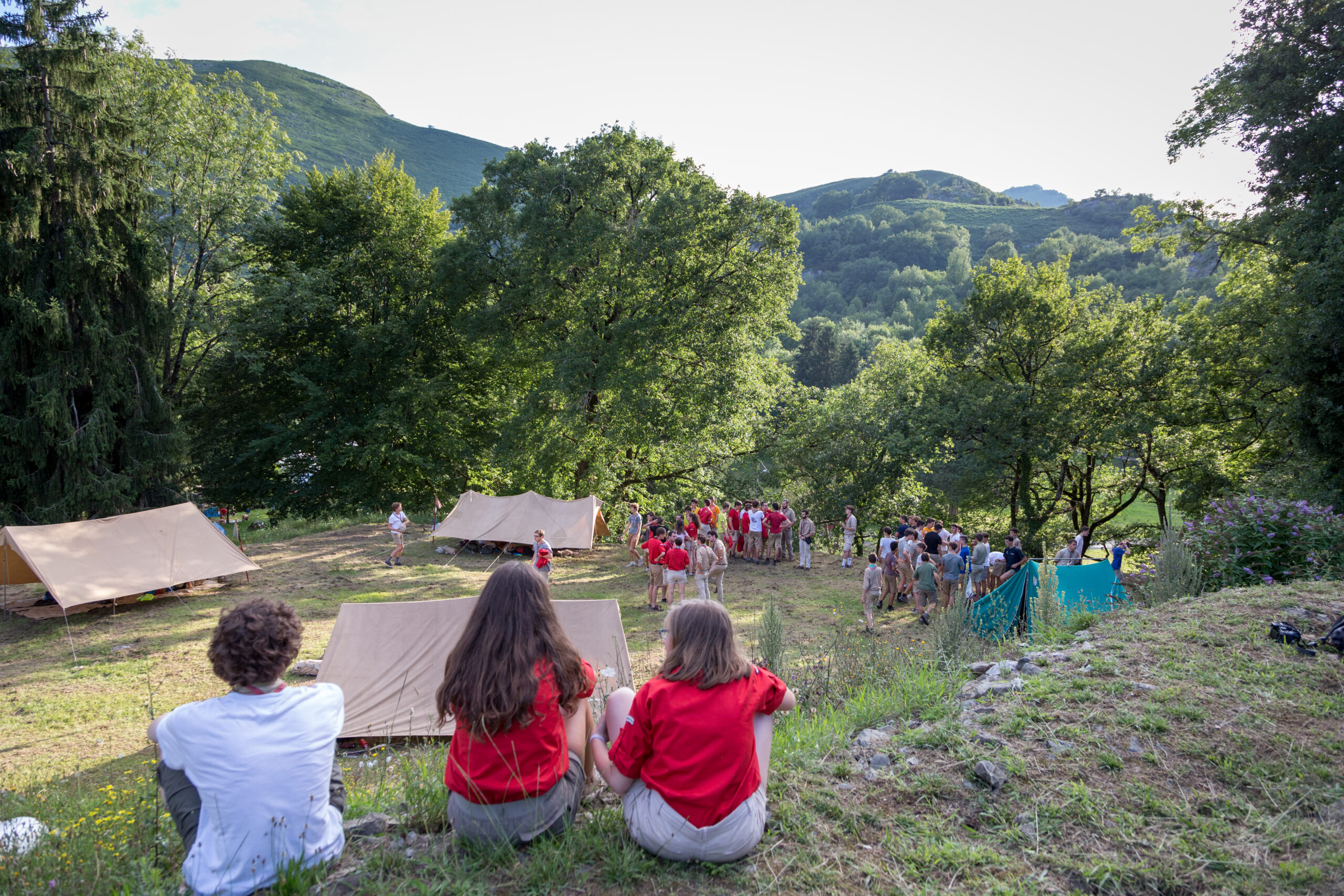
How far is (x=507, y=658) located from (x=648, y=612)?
10.3m

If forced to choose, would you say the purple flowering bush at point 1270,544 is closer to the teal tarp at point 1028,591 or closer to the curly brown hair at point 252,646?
the teal tarp at point 1028,591

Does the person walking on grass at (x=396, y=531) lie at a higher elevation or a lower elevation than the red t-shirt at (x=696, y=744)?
lower

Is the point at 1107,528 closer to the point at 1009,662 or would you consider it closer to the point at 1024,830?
the point at 1009,662

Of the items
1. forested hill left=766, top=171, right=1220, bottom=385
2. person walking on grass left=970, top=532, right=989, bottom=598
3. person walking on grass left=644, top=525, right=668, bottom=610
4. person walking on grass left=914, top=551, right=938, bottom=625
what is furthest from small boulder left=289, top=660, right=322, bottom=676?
forested hill left=766, top=171, right=1220, bottom=385

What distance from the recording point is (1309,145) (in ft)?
42.5

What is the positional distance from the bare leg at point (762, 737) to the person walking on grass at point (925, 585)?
971 cm

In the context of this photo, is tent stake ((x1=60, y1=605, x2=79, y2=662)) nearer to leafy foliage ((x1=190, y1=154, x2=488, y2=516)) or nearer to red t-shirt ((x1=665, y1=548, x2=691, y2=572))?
red t-shirt ((x1=665, y1=548, x2=691, y2=572))

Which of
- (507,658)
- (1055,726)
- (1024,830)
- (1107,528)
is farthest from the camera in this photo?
(1107,528)

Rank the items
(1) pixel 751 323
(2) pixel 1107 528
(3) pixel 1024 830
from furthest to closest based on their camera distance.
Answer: (2) pixel 1107 528 → (1) pixel 751 323 → (3) pixel 1024 830

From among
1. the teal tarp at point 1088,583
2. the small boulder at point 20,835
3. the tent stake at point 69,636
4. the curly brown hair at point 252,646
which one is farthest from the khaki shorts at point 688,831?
the tent stake at point 69,636

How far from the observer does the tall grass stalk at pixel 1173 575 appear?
22.6 ft

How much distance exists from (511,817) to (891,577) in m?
11.3

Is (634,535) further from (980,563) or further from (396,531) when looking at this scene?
(980,563)

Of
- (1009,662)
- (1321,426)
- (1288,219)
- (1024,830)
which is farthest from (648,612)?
(1288,219)
